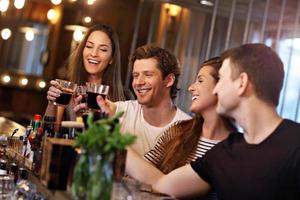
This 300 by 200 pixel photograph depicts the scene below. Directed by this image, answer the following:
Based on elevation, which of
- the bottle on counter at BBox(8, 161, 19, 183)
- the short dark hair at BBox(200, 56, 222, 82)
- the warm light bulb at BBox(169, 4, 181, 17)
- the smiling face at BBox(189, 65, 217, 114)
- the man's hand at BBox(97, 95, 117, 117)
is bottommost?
the bottle on counter at BBox(8, 161, 19, 183)

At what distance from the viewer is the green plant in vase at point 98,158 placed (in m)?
1.42

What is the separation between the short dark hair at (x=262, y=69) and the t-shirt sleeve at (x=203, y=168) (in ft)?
1.15

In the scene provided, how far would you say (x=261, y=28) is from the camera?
16.3 feet

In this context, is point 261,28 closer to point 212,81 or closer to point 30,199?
point 212,81

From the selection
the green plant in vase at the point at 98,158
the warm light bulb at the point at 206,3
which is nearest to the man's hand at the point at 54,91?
the green plant in vase at the point at 98,158

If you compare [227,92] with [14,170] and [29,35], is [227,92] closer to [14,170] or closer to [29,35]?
[14,170]

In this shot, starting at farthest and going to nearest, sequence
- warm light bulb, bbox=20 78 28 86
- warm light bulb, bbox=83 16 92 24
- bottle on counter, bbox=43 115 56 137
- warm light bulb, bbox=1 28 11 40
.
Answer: warm light bulb, bbox=20 78 28 86, warm light bulb, bbox=83 16 92 24, warm light bulb, bbox=1 28 11 40, bottle on counter, bbox=43 115 56 137

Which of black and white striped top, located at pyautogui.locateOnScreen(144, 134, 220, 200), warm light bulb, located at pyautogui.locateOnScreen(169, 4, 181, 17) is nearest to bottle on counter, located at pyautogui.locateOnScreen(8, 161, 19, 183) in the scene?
black and white striped top, located at pyautogui.locateOnScreen(144, 134, 220, 200)

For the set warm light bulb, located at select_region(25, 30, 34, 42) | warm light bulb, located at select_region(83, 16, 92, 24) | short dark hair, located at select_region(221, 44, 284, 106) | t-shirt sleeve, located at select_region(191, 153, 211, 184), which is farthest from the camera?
warm light bulb, located at select_region(83, 16, 92, 24)

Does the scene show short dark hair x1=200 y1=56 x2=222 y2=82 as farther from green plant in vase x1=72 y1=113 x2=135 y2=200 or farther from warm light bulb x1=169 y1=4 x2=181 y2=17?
warm light bulb x1=169 y1=4 x2=181 y2=17

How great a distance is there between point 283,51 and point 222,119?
250 centimetres

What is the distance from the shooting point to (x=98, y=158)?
1427 millimetres

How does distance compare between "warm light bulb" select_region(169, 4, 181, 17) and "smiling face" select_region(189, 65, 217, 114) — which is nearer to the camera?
"smiling face" select_region(189, 65, 217, 114)

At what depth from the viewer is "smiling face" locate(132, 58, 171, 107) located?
2670mm
